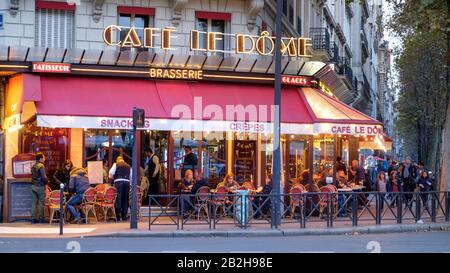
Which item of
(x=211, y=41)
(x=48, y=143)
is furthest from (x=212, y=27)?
(x=48, y=143)

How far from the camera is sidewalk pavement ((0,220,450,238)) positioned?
19219 millimetres

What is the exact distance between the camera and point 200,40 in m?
25.0

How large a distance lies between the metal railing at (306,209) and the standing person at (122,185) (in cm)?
144

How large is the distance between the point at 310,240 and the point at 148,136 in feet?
29.0

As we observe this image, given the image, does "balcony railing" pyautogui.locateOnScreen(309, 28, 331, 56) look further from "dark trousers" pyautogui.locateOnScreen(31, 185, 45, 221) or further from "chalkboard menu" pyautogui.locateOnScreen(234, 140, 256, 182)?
"dark trousers" pyautogui.locateOnScreen(31, 185, 45, 221)

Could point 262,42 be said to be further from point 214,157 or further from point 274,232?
point 274,232

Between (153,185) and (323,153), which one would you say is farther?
(323,153)

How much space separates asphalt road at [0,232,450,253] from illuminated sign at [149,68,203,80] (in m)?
7.31

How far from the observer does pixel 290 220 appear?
21406 millimetres

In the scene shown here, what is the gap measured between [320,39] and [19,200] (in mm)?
16076

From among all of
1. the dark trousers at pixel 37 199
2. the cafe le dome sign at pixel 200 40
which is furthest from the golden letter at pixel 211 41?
the dark trousers at pixel 37 199

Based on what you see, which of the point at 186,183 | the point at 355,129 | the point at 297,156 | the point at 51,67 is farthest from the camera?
the point at 297,156

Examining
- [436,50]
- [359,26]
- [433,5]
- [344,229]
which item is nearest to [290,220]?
[344,229]

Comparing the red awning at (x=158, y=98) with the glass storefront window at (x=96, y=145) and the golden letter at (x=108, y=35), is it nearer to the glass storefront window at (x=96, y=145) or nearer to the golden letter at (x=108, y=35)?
the glass storefront window at (x=96, y=145)
